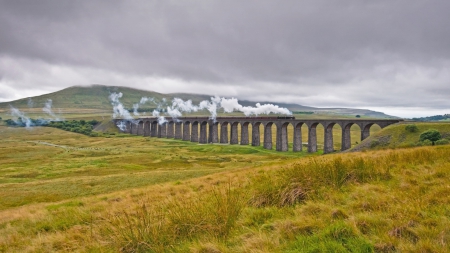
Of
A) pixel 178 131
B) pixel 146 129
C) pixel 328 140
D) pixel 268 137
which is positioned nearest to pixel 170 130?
pixel 178 131

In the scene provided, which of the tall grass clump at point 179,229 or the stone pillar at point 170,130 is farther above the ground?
the tall grass clump at point 179,229

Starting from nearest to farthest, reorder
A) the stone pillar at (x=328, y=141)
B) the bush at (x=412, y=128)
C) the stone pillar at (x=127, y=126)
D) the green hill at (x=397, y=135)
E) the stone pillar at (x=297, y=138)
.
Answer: the green hill at (x=397, y=135)
the bush at (x=412, y=128)
the stone pillar at (x=328, y=141)
the stone pillar at (x=297, y=138)
the stone pillar at (x=127, y=126)

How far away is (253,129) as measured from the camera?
84875 millimetres

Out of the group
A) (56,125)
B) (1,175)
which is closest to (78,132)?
(56,125)

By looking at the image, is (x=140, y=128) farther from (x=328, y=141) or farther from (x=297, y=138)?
(x=328, y=141)

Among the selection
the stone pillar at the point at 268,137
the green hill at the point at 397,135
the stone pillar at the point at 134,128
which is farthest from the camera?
the stone pillar at the point at 134,128

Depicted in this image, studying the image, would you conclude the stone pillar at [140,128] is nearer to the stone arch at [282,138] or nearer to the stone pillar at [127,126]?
the stone pillar at [127,126]

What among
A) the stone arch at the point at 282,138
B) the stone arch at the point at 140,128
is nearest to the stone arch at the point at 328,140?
the stone arch at the point at 282,138

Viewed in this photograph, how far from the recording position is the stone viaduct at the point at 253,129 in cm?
6450

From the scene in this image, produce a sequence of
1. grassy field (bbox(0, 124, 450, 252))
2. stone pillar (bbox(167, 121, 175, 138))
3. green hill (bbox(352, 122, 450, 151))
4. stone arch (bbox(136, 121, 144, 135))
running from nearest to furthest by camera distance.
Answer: grassy field (bbox(0, 124, 450, 252)), green hill (bbox(352, 122, 450, 151)), stone pillar (bbox(167, 121, 175, 138)), stone arch (bbox(136, 121, 144, 135))

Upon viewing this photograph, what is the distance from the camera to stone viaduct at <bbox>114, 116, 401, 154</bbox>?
212 feet

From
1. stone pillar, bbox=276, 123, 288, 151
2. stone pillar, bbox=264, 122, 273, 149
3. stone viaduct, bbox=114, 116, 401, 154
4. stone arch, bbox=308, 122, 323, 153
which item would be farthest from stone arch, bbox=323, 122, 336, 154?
stone pillar, bbox=264, 122, 273, 149

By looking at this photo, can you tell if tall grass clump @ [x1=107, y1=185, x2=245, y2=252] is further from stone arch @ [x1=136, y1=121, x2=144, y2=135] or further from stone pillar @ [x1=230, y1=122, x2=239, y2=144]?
stone arch @ [x1=136, y1=121, x2=144, y2=135]

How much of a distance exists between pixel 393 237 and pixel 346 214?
52.7 inches
